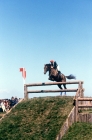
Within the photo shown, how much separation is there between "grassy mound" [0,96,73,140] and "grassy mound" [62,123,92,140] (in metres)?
0.54

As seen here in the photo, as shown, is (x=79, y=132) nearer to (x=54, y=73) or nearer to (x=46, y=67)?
(x=54, y=73)

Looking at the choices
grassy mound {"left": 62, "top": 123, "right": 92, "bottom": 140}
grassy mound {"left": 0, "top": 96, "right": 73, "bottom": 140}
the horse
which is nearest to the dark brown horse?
the horse

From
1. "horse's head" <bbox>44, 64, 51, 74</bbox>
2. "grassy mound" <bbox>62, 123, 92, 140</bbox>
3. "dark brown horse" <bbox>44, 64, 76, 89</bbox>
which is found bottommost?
"grassy mound" <bbox>62, 123, 92, 140</bbox>

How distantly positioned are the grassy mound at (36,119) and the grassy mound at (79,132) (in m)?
0.54

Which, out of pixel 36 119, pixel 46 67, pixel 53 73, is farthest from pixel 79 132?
pixel 46 67

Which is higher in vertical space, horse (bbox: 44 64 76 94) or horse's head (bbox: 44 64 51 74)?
horse's head (bbox: 44 64 51 74)

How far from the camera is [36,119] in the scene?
1330 centimetres

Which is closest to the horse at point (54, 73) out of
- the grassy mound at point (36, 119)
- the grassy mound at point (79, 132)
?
the grassy mound at point (36, 119)

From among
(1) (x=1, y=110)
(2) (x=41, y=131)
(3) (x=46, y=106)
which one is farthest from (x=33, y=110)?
(1) (x=1, y=110)

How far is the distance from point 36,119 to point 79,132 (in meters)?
2.64

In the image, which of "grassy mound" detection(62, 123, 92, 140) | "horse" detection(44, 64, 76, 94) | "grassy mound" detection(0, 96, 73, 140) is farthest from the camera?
"horse" detection(44, 64, 76, 94)

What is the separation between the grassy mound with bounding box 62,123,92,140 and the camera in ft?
36.8

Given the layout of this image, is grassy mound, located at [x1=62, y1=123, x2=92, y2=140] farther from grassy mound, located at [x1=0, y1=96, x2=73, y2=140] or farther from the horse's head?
the horse's head

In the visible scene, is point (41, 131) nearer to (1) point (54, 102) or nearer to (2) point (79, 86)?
(1) point (54, 102)
